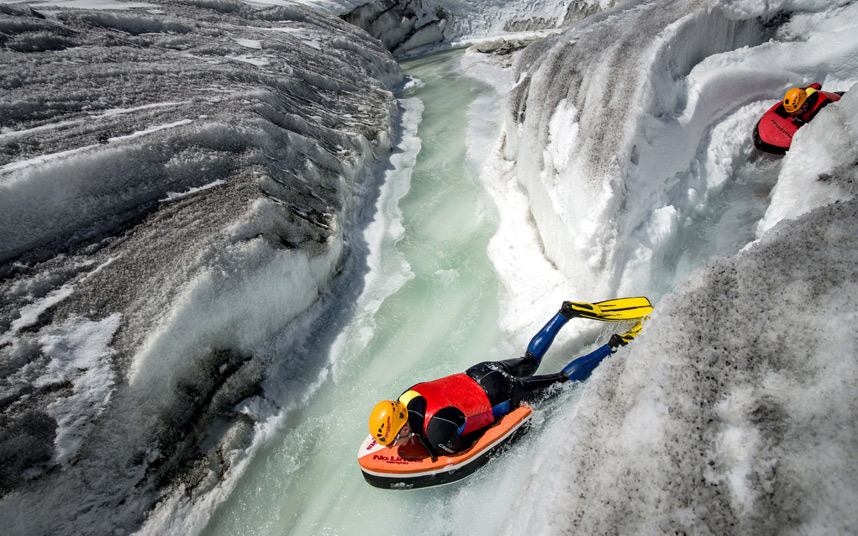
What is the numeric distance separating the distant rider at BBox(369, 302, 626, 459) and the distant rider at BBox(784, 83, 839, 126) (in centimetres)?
373

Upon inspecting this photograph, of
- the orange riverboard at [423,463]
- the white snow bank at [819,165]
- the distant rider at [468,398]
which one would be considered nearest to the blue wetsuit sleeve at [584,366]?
the distant rider at [468,398]

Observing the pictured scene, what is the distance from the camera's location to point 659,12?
A: 6.39 metres

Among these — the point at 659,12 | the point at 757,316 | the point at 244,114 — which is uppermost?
the point at 659,12

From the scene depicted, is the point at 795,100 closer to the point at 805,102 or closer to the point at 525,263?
the point at 805,102

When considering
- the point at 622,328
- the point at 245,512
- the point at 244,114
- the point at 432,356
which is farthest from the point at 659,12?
the point at 245,512

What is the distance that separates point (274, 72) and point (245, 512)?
8.68 metres

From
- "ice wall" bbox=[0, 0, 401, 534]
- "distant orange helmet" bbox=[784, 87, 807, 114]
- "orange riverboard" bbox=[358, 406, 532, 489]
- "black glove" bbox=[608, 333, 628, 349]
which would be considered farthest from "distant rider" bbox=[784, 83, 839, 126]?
"ice wall" bbox=[0, 0, 401, 534]

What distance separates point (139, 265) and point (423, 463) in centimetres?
337

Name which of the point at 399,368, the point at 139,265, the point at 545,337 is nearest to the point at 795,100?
the point at 545,337

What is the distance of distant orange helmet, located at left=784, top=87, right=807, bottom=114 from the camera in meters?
5.12

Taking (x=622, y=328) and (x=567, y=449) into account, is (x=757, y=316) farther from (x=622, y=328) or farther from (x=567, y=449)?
(x=622, y=328)

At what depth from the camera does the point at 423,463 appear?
363 cm

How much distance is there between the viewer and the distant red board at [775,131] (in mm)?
5074

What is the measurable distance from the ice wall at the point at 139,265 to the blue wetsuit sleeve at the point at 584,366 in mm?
2815
